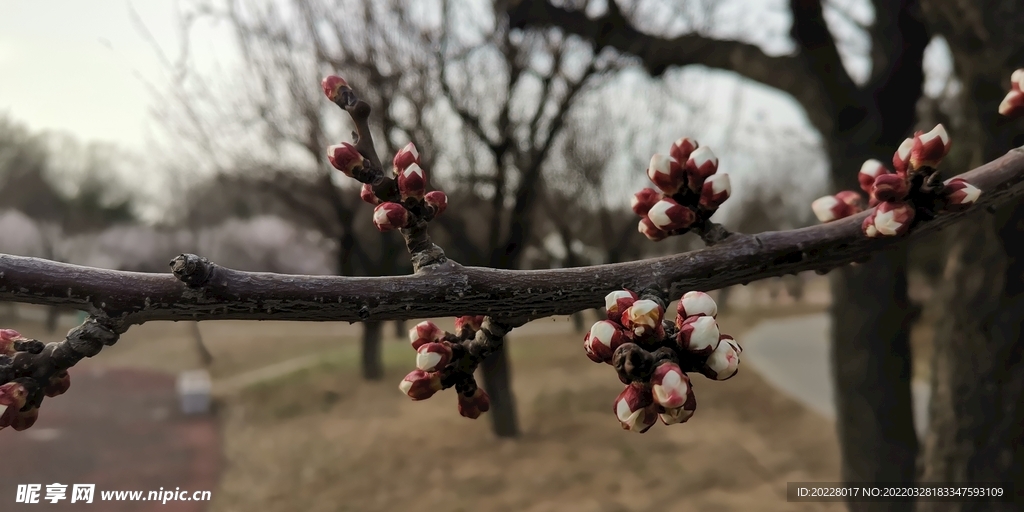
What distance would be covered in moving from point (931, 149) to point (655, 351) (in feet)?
0.94

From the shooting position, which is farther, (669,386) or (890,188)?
(890,188)

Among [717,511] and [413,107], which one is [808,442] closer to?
[717,511]

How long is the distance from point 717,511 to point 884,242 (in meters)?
1.94

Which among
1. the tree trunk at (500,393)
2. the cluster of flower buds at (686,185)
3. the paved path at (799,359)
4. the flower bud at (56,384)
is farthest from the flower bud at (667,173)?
the paved path at (799,359)

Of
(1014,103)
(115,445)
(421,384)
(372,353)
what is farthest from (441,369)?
(372,353)

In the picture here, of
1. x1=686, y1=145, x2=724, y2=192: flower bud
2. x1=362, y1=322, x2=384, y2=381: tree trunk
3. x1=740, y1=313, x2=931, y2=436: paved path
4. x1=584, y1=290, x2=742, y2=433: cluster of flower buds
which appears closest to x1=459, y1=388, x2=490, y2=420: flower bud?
x1=584, y1=290, x2=742, y2=433: cluster of flower buds

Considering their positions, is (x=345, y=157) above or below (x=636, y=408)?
above

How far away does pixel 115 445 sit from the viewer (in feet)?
6.85

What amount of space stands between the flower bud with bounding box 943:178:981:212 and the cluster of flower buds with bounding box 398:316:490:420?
1.31ft

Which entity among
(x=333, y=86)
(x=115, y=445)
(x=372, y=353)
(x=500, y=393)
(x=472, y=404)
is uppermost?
(x=333, y=86)

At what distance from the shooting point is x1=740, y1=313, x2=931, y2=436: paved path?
314 cm

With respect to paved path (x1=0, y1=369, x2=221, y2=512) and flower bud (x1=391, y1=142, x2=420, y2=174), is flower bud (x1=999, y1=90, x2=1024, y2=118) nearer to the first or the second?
flower bud (x1=391, y1=142, x2=420, y2=174)

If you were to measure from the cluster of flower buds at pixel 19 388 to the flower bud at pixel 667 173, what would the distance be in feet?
1.53

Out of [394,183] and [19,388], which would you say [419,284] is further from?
[19,388]
